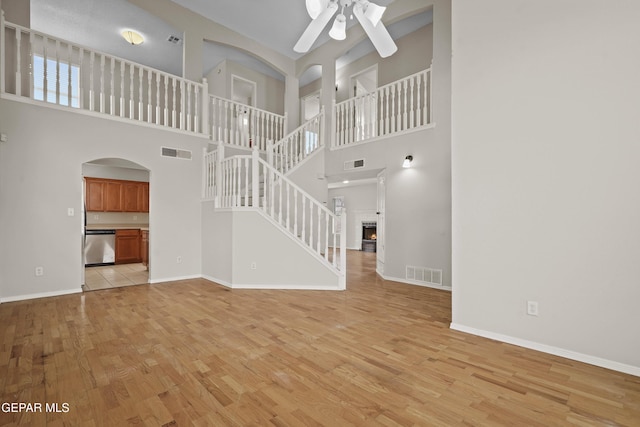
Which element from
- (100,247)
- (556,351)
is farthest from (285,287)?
(100,247)

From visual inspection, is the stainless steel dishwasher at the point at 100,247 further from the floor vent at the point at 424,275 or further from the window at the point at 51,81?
the floor vent at the point at 424,275

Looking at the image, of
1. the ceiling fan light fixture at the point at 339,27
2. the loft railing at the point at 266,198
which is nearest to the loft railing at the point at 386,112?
the loft railing at the point at 266,198

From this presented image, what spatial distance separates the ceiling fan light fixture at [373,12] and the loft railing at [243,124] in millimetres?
4044

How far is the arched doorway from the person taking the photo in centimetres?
666

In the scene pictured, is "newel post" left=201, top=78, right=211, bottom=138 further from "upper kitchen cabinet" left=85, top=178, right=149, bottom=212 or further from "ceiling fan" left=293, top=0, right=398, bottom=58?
"upper kitchen cabinet" left=85, top=178, right=149, bottom=212

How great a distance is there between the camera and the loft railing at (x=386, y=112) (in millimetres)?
5133

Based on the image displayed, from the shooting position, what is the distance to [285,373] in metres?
2.06

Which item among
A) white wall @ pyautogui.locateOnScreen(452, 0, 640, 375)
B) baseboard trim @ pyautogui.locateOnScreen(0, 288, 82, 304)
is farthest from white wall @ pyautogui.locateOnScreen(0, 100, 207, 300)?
white wall @ pyautogui.locateOnScreen(452, 0, 640, 375)

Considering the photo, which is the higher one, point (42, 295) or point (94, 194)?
point (94, 194)

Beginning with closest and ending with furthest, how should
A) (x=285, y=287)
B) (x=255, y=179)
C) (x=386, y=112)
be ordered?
(x=255, y=179)
(x=285, y=287)
(x=386, y=112)

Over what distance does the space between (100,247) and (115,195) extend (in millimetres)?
1382

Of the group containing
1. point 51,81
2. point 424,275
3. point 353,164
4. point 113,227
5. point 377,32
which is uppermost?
point 51,81

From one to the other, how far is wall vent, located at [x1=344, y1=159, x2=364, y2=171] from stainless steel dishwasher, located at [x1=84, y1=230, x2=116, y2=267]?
19.5ft

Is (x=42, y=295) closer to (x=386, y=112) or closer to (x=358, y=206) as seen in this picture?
(x=386, y=112)
